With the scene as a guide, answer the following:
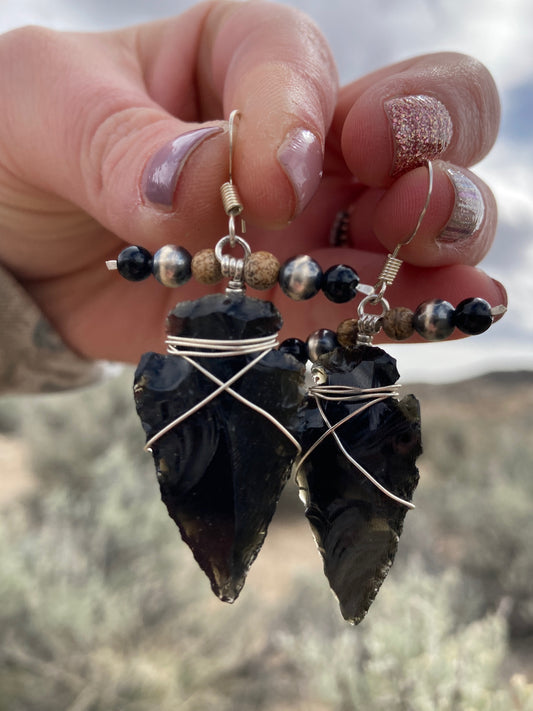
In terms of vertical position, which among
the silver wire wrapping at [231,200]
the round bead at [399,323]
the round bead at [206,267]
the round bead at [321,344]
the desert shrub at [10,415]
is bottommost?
the desert shrub at [10,415]

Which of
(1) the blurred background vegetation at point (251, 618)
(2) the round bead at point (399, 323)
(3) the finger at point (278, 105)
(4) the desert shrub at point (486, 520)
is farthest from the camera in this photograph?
(4) the desert shrub at point (486, 520)

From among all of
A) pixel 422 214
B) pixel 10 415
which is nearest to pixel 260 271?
pixel 422 214

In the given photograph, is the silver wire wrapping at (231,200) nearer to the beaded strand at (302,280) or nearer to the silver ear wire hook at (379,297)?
the beaded strand at (302,280)

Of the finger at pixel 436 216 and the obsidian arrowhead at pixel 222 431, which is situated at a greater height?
the finger at pixel 436 216

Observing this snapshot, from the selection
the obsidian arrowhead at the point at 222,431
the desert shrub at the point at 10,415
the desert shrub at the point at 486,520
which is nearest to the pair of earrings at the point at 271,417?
the obsidian arrowhead at the point at 222,431

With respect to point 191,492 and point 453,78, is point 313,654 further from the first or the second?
A: point 453,78

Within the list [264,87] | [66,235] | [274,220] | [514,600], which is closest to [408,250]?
[274,220]

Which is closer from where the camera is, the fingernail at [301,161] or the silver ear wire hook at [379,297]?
the fingernail at [301,161]

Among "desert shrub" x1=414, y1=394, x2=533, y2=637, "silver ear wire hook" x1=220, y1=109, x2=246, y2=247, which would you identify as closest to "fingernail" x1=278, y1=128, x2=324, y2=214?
"silver ear wire hook" x1=220, y1=109, x2=246, y2=247

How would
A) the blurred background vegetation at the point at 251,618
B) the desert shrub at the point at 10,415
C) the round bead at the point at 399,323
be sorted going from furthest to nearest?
the desert shrub at the point at 10,415
the blurred background vegetation at the point at 251,618
the round bead at the point at 399,323
